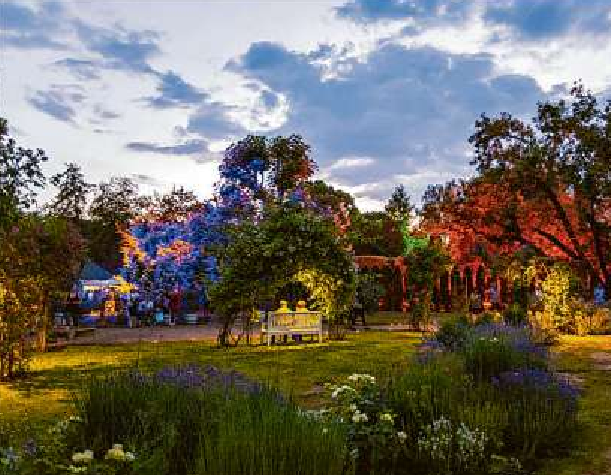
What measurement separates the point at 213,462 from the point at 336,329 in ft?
52.8

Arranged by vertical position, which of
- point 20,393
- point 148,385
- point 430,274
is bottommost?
point 20,393

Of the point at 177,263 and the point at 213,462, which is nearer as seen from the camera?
the point at 213,462

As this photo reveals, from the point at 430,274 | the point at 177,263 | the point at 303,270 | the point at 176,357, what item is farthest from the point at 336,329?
the point at 177,263

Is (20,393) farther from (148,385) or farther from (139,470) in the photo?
(139,470)

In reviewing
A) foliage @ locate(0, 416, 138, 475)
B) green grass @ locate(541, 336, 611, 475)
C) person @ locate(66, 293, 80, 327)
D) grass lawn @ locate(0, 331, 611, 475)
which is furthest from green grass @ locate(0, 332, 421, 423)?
person @ locate(66, 293, 80, 327)

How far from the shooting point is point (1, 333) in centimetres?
1221

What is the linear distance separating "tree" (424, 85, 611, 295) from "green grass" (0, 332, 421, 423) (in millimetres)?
5672

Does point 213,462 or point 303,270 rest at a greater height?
point 303,270

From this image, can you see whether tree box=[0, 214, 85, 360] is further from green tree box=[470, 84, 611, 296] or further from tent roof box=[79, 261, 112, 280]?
tent roof box=[79, 261, 112, 280]

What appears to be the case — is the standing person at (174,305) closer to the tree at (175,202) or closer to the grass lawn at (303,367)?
the tree at (175,202)

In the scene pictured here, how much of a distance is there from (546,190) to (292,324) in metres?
9.49

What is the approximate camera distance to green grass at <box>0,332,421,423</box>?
897 cm

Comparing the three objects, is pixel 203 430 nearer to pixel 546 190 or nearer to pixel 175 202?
pixel 546 190

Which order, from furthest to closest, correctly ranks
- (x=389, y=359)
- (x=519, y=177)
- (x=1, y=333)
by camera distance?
(x=519, y=177) < (x=389, y=359) < (x=1, y=333)
